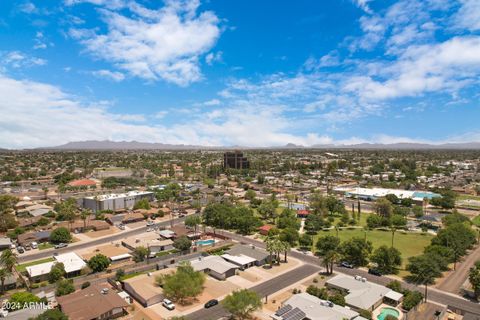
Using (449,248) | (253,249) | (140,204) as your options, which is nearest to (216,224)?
(253,249)

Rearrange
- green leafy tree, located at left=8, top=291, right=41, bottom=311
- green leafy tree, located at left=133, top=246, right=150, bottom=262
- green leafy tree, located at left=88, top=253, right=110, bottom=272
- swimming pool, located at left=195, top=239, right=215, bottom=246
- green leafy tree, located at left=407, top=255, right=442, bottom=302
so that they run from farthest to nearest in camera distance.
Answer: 1. swimming pool, located at left=195, top=239, right=215, bottom=246
2. green leafy tree, located at left=133, top=246, right=150, bottom=262
3. green leafy tree, located at left=88, top=253, right=110, bottom=272
4. green leafy tree, located at left=407, top=255, right=442, bottom=302
5. green leafy tree, located at left=8, top=291, right=41, bottom=311

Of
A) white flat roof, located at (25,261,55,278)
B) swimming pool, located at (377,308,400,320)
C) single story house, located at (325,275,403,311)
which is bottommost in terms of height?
swimming pool, located at (377,308,400,320)

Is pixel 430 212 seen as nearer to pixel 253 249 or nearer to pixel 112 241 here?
pixel 253 249

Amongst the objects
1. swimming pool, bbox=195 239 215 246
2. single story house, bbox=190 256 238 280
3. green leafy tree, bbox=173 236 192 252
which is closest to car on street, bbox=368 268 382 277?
single story house, bbox=190 256 238 280

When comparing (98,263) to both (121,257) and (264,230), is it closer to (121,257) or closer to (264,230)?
(121,257)

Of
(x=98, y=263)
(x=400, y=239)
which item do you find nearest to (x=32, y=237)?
(x=98, y=263)

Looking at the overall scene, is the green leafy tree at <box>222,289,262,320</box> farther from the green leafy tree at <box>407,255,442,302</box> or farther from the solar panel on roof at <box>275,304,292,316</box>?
the green leafy tree at <box>407,255,442,302</box>

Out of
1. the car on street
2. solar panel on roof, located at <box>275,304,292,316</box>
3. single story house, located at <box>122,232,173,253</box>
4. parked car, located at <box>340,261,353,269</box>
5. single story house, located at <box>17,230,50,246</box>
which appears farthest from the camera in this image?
single story house, located at <box>17,230,50,246</box>
